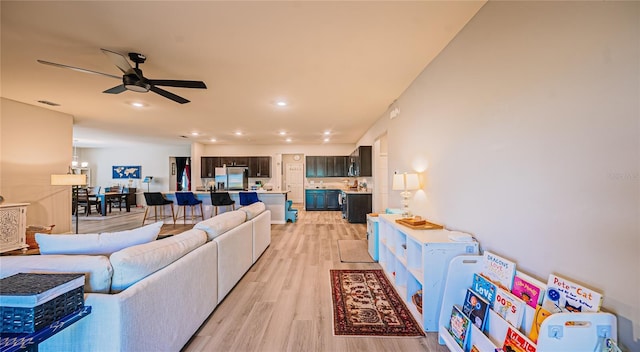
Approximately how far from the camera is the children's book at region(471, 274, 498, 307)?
1503 millimetres

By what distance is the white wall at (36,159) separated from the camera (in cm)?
407

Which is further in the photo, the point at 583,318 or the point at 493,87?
the point at 493,87

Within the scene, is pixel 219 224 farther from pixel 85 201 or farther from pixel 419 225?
pixel 85 201

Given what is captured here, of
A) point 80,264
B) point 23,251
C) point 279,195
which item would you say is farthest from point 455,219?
point 23,251

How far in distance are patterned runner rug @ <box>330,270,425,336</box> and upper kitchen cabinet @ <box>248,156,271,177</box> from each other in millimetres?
6647

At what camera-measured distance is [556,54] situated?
129 cm

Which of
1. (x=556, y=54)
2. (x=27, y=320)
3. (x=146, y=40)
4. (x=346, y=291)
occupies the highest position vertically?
(x=146, y=40)

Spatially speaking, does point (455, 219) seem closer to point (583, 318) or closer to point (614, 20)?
point (583, 318)

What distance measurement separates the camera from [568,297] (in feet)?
3.81

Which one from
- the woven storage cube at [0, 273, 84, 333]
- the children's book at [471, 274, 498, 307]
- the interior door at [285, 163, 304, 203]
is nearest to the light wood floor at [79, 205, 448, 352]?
the children's book at [471, 274, 498, 307]

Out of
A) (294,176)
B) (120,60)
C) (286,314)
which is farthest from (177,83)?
(294,176)

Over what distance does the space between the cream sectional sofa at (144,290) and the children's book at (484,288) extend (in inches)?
79.1

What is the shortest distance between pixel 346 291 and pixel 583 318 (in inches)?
76.0

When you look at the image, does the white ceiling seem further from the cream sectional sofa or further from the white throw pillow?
the cream sectional sofa
